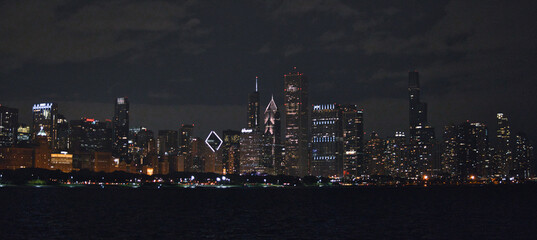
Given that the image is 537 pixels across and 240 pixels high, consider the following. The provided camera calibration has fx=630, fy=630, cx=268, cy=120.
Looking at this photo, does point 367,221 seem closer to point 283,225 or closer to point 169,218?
point 283,225

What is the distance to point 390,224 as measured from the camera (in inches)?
3413

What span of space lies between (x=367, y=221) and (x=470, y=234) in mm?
21550

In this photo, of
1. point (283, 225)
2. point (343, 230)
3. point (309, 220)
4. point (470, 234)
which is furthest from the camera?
point (309, 220)

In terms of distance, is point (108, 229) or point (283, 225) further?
point (283, 225)

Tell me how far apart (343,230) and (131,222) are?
28.4 meters

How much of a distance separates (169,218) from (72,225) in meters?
17.2

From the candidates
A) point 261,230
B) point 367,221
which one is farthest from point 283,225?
point 367,221

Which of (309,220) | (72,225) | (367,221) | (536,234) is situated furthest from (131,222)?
(536,234)

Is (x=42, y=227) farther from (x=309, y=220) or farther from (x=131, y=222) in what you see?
(x=309, y=220)

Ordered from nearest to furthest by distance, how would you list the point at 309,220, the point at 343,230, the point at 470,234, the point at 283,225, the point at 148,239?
the point at 148,239 → the point at 470,234 → the point at 343,230 → the point at 283,225 → the point at 309,220

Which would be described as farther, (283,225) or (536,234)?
(283,225)

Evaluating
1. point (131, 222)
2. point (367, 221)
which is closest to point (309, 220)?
point (367, 221)

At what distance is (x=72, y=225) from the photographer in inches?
3095

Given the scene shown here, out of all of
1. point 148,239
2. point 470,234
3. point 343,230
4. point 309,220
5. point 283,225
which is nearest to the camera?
point 148,239
